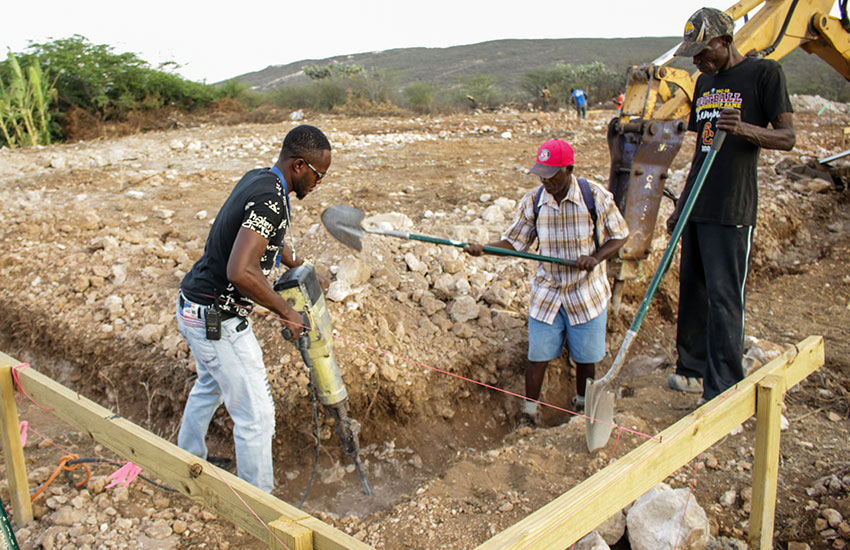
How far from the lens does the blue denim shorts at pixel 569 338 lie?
3473mm

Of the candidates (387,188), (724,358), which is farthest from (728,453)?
(387,188)

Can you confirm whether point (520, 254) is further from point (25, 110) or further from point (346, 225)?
point (25, 110)

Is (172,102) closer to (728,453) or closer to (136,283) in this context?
(136,283)

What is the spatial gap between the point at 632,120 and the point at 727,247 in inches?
47.1

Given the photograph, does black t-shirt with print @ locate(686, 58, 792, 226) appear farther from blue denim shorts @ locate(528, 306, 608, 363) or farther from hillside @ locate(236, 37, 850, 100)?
hillside @ locate(236, 37, 850, 100)

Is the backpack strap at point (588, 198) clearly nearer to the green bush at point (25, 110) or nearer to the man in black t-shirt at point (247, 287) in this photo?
the man in black t-shirt at point (247, 287)

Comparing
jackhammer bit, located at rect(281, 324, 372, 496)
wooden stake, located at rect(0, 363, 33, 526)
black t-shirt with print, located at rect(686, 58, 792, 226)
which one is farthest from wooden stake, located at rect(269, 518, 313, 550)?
black t-shirt with print, located at rect(686, 58, 792, 226)

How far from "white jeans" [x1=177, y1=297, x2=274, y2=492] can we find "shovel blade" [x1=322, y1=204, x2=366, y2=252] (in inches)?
35.6

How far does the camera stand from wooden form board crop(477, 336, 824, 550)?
1.48 metres

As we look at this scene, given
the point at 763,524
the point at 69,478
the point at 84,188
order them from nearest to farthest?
1. the point at 763,524
2. the point at 69,478
3. the point at 84,188

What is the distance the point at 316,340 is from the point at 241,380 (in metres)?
0.37

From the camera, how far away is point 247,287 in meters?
2.32

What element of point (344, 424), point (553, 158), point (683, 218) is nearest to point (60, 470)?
point (344, 424)

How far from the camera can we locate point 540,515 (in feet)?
4.94
